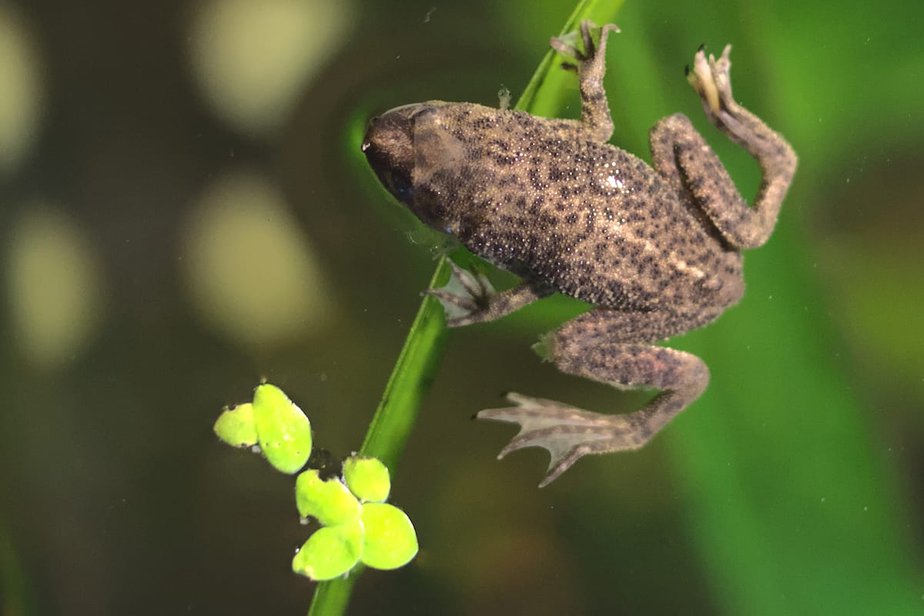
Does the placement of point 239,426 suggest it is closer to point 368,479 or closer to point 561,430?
point 368,479

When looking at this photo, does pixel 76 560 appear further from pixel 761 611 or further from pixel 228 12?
pixel 761 611

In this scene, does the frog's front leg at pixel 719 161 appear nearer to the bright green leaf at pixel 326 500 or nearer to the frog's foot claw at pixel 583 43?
the frog's foot claw at pixel 583 43

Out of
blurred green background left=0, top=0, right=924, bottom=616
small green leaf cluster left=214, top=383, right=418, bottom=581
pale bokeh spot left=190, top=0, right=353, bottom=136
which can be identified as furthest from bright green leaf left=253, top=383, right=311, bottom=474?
pale bokeh spot left=190, top=0, right=353, bottom=136

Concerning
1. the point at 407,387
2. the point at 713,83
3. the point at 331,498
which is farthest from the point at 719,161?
the point at 331,498

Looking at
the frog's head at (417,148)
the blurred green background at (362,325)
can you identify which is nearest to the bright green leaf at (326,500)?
the blurred green background at (362,325)

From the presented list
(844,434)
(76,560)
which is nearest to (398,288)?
(76,560)

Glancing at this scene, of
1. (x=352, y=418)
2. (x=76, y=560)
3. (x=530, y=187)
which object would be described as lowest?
(x=76, y=560)
